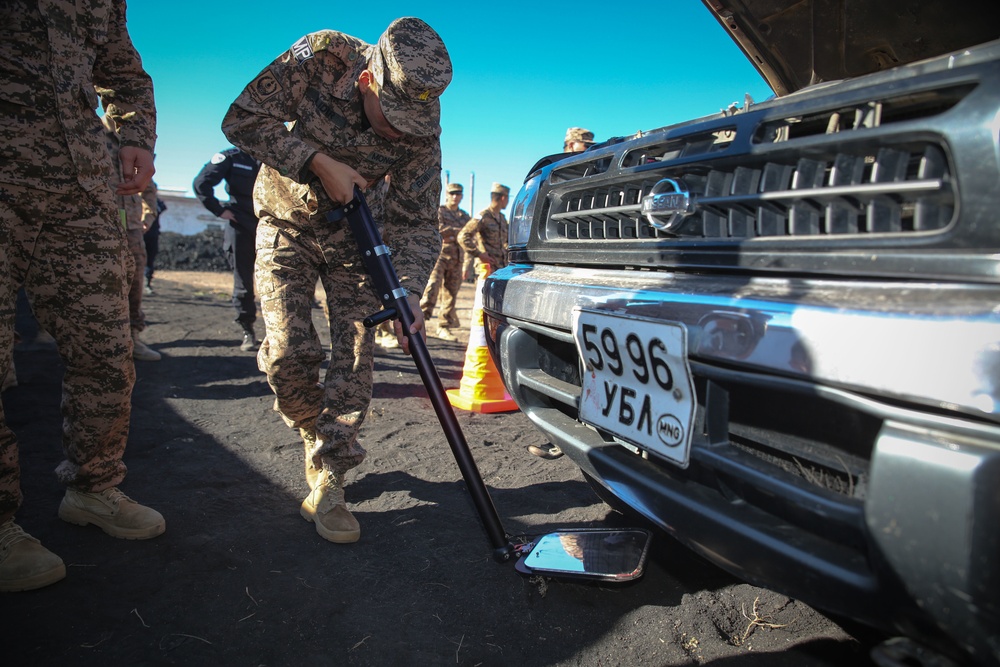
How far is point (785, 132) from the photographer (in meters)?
1.31

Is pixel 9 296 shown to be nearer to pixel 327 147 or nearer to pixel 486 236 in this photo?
pixel 327 147

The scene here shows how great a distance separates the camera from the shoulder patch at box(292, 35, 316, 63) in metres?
2.28

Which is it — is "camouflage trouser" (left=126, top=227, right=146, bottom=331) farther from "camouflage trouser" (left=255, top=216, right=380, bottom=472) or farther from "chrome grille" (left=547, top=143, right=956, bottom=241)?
"chrome grille" (left=547, top=143, right=956, bottom=241)

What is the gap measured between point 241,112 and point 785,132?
1877mm

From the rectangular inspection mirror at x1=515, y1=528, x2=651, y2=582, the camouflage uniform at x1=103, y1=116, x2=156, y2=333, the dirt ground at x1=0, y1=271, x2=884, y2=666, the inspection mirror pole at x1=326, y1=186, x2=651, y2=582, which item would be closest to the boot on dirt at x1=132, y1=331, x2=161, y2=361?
the camouflage uniform at x1=103, y1=116, x2=156, y2=333

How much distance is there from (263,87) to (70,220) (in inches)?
32.0

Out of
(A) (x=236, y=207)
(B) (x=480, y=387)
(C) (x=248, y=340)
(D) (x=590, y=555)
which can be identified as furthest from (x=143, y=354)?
(D) (x=590, y=555)

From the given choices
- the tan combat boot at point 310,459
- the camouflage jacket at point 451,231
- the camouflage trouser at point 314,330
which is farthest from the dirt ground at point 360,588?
the camouflage jacket at point 451,231

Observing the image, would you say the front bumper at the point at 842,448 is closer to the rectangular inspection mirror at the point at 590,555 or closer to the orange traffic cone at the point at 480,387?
the rectangular inspection mirror at the point at 590,555

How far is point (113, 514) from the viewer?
2.15 m

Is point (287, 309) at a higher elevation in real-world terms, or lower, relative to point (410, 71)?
lower

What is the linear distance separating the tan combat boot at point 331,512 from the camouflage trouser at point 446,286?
6.05 metres

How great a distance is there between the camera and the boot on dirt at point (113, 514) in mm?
2146

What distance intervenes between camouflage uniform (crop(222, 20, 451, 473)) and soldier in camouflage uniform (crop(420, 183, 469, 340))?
5287 millimetres
